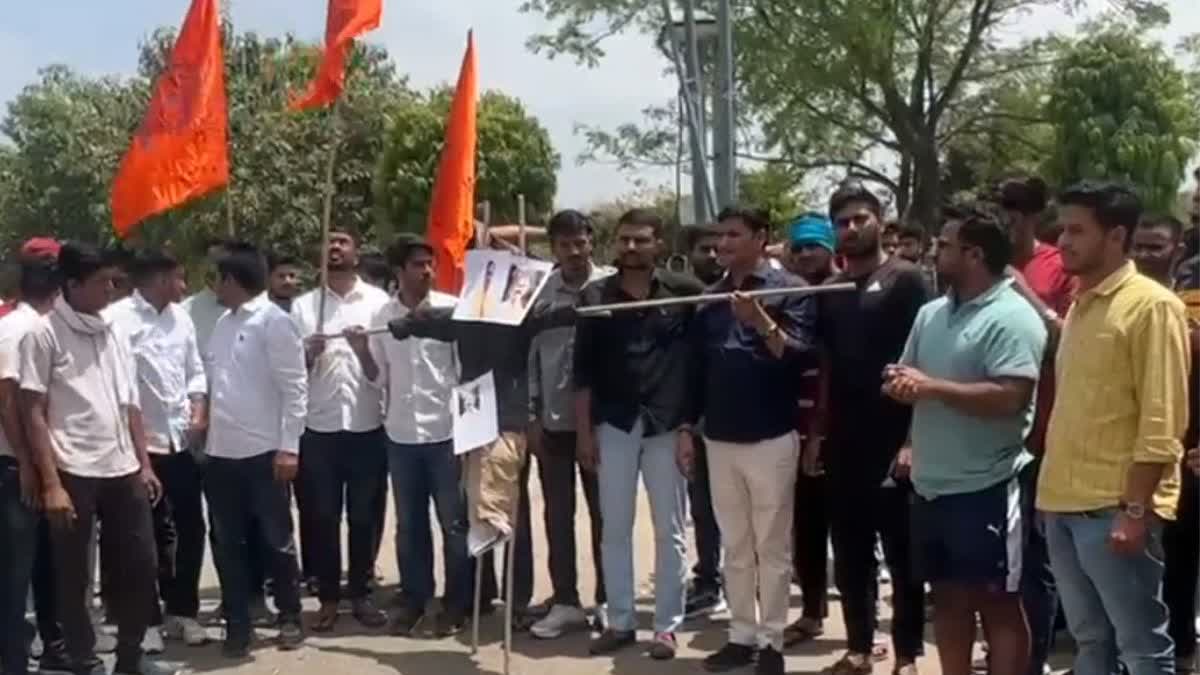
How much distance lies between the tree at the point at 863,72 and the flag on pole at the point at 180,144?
19136mm

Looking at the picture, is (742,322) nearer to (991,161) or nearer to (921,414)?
(921,414)

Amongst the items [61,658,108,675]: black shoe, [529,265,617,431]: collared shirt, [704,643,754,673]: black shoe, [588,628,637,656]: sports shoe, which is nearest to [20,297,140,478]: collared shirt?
[61,658,108,675]: black shoe

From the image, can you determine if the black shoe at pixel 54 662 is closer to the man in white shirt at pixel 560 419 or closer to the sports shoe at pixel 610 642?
the man in white shirt at pixel 560 419

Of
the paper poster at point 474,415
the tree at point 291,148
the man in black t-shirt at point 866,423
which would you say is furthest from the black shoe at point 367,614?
the tree at point 291,148

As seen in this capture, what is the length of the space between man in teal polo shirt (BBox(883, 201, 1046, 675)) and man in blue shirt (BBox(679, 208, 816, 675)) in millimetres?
1047

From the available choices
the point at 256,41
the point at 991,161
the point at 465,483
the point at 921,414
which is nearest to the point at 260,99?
the point at 256,41

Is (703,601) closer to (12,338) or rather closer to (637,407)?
(637,407)

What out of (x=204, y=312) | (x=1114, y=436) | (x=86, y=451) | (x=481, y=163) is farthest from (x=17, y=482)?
(x=481, y=163)

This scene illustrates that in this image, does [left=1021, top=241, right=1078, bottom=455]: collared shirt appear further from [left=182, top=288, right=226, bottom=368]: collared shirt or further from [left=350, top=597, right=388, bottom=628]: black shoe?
[left=182, top=288, right=226, bottom=368]: collared shirt

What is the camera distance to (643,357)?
7.36 m

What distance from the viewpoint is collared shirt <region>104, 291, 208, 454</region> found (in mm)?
7965

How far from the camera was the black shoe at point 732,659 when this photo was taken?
7.10 meters

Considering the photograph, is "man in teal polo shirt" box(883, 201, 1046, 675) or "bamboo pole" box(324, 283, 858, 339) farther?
"bamboo pole" box(324, 283, 858, 339)

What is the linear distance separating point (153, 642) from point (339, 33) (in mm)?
3465
